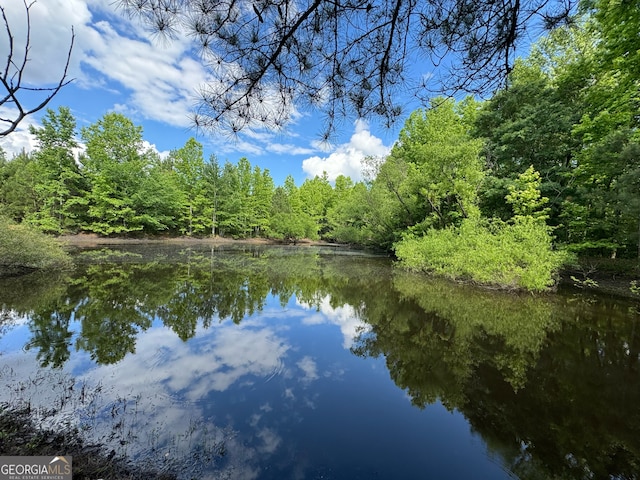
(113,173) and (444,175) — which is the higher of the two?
(113,173)

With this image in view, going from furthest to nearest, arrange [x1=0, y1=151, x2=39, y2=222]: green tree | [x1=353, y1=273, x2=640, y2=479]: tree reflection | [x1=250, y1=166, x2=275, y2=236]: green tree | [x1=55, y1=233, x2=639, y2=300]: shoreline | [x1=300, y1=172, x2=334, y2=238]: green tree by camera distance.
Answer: [x1=300, y1=172, x2=334, y2=238]: green tree < [x1=250, y1=166, x2=275, y2=236]: green tree < [x1=0, y1=151, x2=39, y2=222]: green tree < [x1=55, y1=233, x2=639, y2=300]: shoreline < [x1=353, y1=273, x2=640, y2=479]: tree reflection

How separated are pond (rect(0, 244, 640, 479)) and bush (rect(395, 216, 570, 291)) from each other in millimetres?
1838

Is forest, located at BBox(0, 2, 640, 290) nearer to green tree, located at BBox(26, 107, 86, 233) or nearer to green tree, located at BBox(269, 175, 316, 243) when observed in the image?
green tree, located at BBox(26, 107, 86, 233)

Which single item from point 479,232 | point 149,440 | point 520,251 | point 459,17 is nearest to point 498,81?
point 459,17

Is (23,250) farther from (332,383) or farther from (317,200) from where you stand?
(317,200)

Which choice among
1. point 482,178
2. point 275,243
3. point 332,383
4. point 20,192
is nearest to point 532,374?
point 332,383

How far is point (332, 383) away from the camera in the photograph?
15.1ft

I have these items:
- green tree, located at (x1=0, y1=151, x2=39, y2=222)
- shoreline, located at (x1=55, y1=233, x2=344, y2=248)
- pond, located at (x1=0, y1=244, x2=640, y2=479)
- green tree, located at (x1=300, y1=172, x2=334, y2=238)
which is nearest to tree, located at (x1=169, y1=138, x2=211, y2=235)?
shoreline, located at (x1=55, y1=233, x2=344, y2=248)

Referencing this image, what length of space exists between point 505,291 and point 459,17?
1054 cm

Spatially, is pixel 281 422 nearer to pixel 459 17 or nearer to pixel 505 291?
pixel 459 17

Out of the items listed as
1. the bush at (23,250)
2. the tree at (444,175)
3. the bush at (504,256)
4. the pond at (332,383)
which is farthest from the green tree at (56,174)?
the bush at (504,256)

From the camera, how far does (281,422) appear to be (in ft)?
11.6

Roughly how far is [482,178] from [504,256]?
6539 millimetres

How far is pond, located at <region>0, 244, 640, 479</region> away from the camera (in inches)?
118
